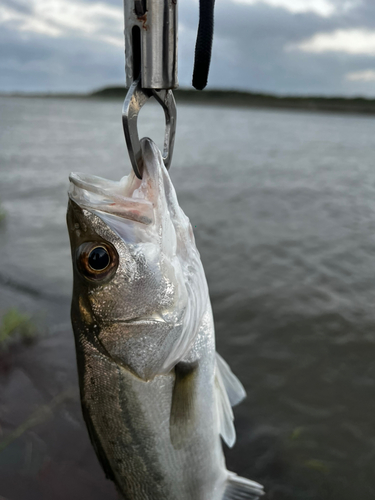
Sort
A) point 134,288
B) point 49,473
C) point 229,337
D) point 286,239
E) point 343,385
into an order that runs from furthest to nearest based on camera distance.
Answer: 1. point 286,239
2. point 229,337
3. point 343,385
4. point 49,473
5. point 134,288

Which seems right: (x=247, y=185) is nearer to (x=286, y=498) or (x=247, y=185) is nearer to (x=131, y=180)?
Result: (x=286, y=498)

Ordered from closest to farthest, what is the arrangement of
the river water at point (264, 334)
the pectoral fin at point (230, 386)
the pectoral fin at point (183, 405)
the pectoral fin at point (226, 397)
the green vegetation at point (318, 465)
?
the pectoral fin at point (183, 405) → the pectoral fin at point (226, 397) → the pectoral fin at point (230, 386) → the river water at point (264, 334) → the green vegetation at point (318, 465)

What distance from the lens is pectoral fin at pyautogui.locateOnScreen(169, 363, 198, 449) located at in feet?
5.81

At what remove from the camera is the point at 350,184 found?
13.9m

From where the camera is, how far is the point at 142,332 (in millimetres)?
1619

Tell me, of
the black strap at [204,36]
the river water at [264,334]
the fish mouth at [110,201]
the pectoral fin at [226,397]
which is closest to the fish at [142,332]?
the fish mouth at [110,201]

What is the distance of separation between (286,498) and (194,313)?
2626 millimetres

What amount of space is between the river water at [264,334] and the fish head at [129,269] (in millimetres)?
2204

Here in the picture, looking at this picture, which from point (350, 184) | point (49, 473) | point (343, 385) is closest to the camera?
point (49, 473)

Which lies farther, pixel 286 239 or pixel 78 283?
pixel 286 239

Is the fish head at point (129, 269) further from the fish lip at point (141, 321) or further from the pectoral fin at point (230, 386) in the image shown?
the pectoral fin at point (230, 386)

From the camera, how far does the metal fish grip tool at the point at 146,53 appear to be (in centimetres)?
128

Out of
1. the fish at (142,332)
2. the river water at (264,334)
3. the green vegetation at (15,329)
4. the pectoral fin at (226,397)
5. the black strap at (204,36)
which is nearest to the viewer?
the black strap at (204,36)

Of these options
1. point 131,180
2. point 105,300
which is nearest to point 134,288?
point 105,300
